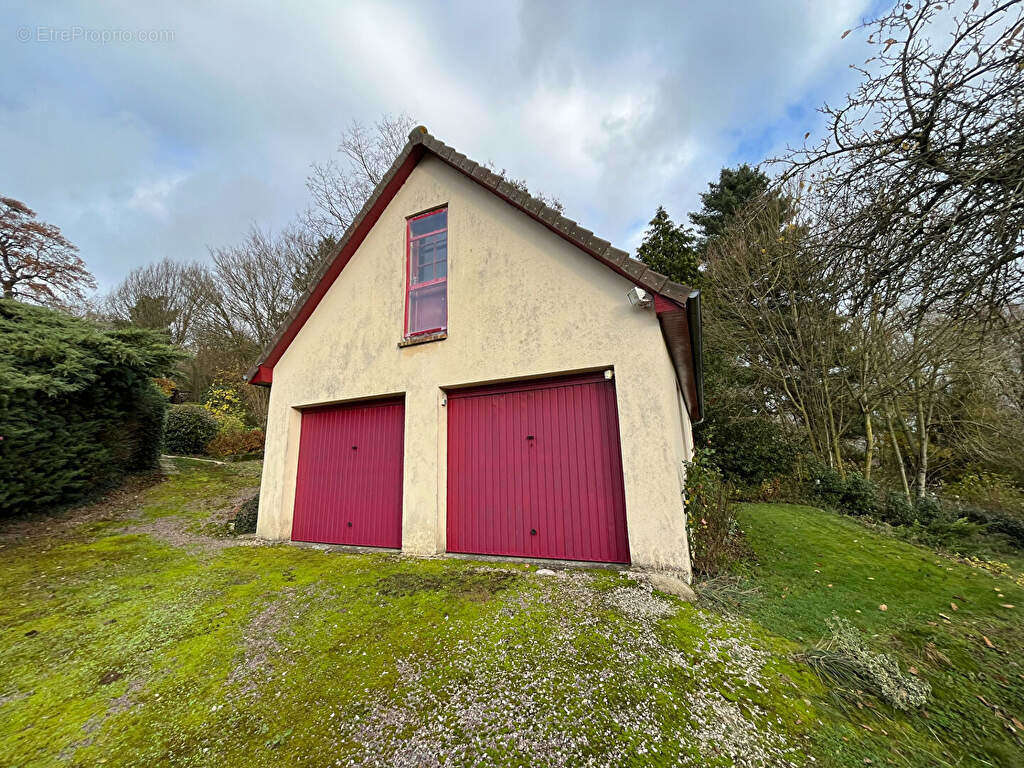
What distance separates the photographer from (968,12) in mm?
2520

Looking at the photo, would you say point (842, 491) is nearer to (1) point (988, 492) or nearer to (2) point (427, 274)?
(1) point (988, 492)

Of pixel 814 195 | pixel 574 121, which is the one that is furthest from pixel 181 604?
pixel 574 121

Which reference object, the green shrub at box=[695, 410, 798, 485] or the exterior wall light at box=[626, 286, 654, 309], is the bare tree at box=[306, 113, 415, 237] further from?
the green shrub at box=[695, 410, 798, 485]

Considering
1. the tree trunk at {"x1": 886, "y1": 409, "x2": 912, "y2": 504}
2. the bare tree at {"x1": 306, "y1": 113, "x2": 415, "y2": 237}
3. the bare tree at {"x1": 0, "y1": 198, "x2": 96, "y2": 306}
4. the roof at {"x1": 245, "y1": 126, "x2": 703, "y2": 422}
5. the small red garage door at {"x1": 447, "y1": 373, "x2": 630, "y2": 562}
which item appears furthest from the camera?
the bare tree at {"x1": 306, "y1": 113, "x2": 415, "y2": 237}

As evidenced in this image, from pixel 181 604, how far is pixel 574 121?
980cm

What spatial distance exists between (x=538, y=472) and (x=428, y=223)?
4.72 m

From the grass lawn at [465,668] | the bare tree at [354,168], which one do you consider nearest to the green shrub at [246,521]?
the grass lawn at [465,668]

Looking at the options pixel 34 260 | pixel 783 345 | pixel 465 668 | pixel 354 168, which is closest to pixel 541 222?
pixel 465 668

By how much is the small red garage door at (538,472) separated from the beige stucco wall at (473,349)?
0.80 feet

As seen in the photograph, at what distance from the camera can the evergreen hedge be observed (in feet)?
20.9

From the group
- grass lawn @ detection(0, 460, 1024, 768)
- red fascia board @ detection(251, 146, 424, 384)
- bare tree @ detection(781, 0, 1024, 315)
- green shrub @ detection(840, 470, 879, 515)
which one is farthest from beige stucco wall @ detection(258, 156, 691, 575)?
green shrub @ detection(840, 470, 879, 515)

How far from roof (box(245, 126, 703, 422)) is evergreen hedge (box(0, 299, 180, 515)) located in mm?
3143

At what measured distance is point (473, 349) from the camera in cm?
544

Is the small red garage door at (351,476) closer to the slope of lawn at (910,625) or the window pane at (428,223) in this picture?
the window pane at (428,223)
